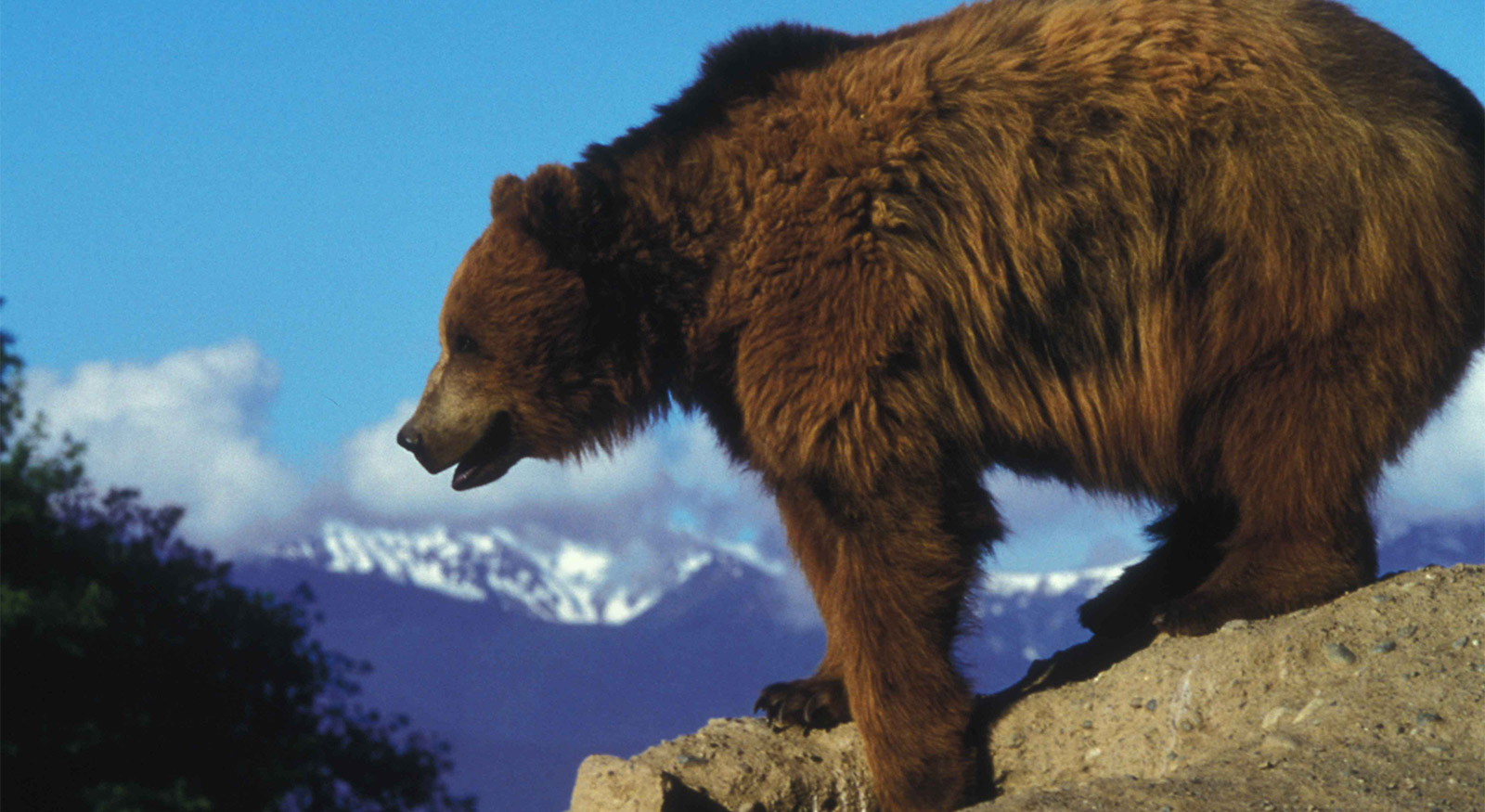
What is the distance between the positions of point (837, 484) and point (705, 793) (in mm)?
1270

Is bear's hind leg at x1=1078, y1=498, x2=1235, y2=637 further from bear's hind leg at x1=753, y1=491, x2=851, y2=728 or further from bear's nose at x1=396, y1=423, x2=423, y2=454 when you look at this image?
bear's nose at x1=396, y1=423, x2=423, y2=454

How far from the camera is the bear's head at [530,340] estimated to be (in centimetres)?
439

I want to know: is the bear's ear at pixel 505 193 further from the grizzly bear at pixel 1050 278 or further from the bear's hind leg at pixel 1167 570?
the bear's hind leg at pixel 1167 570

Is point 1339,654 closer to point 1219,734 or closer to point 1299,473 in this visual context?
point 1219,734

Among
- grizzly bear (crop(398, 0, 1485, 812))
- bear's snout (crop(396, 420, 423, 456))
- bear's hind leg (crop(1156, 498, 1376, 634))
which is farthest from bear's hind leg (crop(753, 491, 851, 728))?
bear's snout (crop(396, 420, 423, 456))

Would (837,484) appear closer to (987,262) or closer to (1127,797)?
(987,262)

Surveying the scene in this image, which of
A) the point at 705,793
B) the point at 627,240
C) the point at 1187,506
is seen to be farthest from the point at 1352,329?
the point at 705,793

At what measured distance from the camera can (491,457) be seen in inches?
188

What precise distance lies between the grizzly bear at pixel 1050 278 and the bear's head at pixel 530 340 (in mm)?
27

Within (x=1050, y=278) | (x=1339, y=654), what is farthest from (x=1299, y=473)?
(x=1050, y=278)

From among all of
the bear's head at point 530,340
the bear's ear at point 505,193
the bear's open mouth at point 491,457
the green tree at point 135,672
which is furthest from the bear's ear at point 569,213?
the green tree at point 135,672

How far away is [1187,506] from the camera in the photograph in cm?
485

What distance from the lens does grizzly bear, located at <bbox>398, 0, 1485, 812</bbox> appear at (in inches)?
157

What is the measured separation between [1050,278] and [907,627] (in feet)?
3.83
